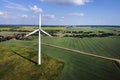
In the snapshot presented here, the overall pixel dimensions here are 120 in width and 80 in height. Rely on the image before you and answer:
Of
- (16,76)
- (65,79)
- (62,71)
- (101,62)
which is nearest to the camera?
(65,79)

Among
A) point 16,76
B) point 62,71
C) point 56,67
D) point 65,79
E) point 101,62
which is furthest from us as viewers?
point 101,62

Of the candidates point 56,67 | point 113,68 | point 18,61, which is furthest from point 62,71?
point 18,61

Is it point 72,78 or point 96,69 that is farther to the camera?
point 96,69

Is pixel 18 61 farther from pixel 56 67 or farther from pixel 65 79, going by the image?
pixel 65 79

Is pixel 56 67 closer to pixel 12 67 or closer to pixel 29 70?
pixel 29 70

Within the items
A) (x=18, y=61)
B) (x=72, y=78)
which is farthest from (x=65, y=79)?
(x=18, y=61)

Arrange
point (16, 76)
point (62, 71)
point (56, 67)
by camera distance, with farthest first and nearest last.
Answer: point (56, 67) < point (62, 71) < point (16, 76)

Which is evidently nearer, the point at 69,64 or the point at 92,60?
the point at 69,64

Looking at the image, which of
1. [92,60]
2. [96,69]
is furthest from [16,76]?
[92,60]

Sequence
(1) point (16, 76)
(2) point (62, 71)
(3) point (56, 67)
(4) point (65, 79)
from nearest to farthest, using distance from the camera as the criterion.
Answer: (4) point (65, 79) < (1) point (16, 76) < (2) point (62, 71) < (3) point (56, 67)
